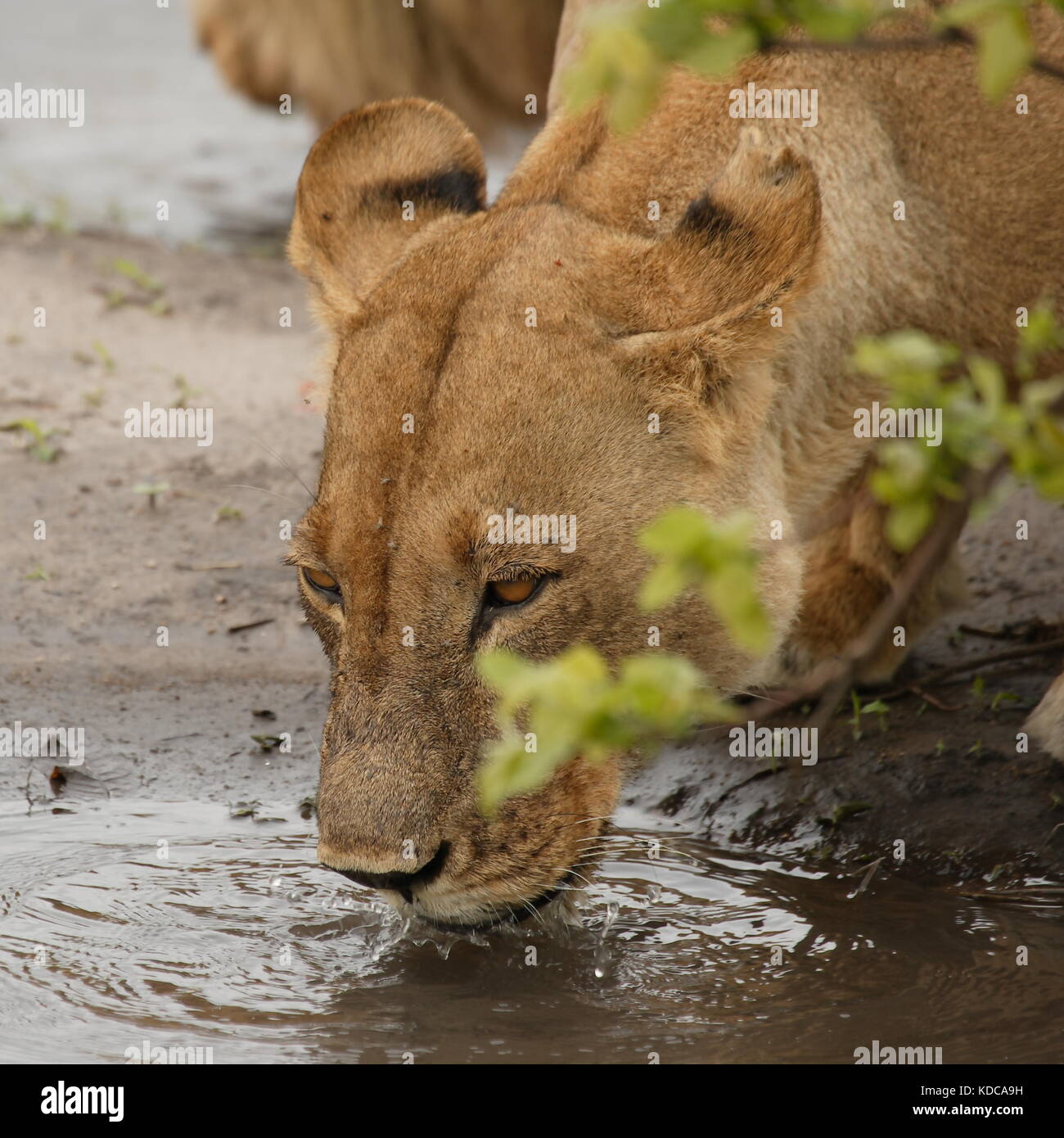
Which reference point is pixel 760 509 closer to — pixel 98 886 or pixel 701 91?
pixel 701 91

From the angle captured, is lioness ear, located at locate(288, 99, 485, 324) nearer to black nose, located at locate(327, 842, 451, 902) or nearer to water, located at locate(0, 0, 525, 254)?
black nose, located at locate(327, 842, 451, 902)

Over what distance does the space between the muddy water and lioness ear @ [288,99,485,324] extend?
154 cm

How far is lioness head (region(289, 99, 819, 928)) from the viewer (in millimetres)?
3795

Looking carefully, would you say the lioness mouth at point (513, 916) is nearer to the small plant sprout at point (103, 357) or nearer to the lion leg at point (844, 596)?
the lion leg at point (844, 596)

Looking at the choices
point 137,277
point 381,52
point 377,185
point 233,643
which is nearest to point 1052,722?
point 377,185

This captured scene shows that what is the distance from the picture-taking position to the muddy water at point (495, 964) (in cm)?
384

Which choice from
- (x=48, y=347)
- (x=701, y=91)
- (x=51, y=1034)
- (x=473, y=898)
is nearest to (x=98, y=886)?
(x=51, y=1034)

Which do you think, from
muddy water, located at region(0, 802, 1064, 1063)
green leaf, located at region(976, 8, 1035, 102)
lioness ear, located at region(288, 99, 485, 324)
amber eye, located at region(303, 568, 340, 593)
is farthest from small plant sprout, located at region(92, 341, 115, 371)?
green leaf, located at region(976, 8, 1035, 102)

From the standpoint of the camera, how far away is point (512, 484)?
3795mm

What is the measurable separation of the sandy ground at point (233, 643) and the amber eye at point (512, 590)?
38.7 inches

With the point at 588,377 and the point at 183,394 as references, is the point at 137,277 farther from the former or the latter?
the point at 588,377

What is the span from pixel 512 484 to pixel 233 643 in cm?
251

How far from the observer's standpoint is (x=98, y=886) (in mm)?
4648
